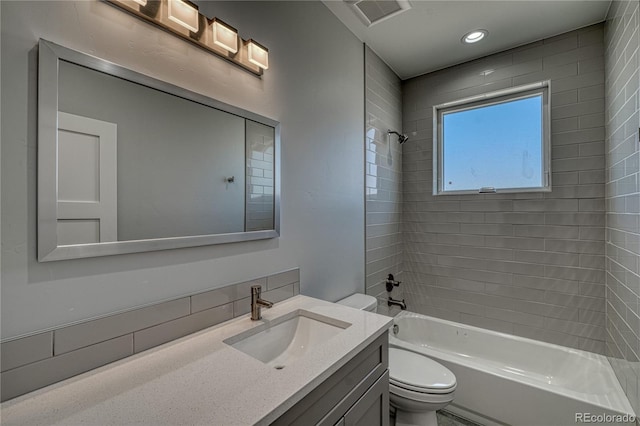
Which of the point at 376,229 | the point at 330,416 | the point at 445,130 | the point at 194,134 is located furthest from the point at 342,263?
the point at 445,130

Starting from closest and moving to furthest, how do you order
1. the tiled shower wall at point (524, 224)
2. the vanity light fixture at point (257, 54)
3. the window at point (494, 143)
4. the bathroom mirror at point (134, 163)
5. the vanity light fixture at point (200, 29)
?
the bathroom mirror at point (134, 163)
the vanity light fixture at point (200, 29)
the vanity light fixture at point (257, 54)
the tiled shower wall at point (524, 224)
the window at point (494, 143)

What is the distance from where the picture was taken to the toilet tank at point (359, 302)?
6.18 ft

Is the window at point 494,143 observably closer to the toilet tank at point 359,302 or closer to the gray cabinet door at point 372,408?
the toilet tank at point 359,302

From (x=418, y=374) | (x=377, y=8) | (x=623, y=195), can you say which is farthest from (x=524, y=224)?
(x=377, y=8)

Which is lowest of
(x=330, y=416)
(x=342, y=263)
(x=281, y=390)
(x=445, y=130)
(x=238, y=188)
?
(x=330, y=416)

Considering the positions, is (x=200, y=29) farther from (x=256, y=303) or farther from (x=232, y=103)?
(x=256, y=303)

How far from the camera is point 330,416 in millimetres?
901

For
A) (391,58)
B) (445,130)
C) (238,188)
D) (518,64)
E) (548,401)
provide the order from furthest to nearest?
Result: (445,130), (391,58), (518,64), (548,401), (238,188)

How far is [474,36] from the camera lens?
2168 mm

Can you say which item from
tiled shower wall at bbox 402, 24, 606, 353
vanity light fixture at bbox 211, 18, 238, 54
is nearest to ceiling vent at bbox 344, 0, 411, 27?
vanity light fixture at bbox 211, 18, 238, 54

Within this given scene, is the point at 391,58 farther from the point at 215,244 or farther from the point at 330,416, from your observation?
the point at 330,416

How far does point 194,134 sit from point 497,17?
2187 mm

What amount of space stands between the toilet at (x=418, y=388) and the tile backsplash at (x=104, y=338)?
103cm

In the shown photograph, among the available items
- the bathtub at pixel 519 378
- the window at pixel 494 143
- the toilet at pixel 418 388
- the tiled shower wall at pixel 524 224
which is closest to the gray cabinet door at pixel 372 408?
the toilet at pixel 418 388
